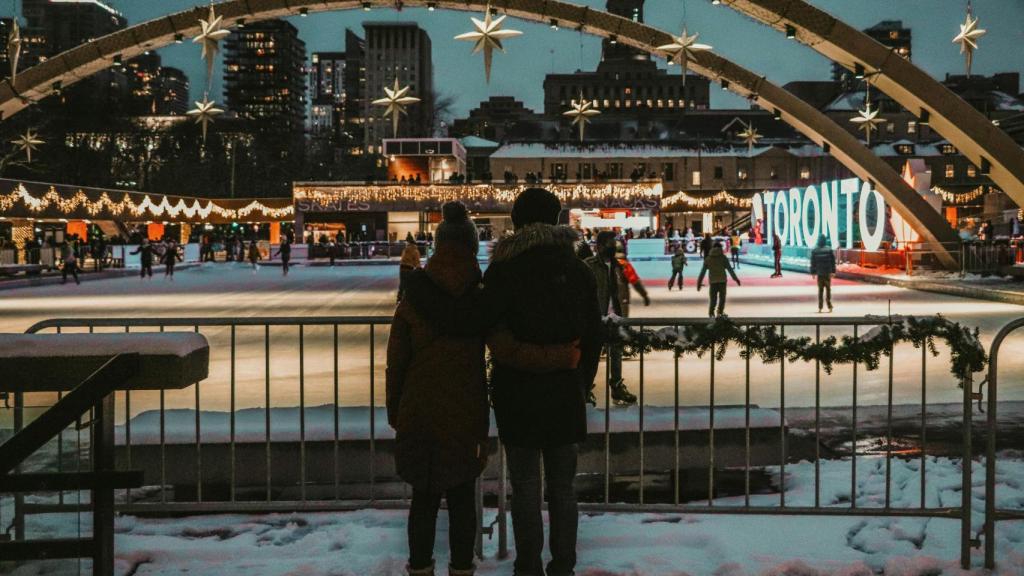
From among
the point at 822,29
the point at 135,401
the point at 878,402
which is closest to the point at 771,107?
the point at 822,29

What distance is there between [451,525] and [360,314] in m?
16.2

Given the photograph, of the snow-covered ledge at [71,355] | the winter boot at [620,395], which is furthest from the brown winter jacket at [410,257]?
the snow-covered ledge at [71,355]

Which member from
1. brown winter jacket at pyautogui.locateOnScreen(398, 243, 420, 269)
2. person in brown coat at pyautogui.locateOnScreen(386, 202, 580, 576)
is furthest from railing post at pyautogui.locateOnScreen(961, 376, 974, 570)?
brown winter jacket at pyautogui.locateOnScreen(398, 243, 420, 269)

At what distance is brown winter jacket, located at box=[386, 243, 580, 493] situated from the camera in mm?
4090

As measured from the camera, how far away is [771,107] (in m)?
31.8

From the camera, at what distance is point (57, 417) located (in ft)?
9.25

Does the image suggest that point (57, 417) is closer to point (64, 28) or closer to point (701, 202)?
point (701, 202)

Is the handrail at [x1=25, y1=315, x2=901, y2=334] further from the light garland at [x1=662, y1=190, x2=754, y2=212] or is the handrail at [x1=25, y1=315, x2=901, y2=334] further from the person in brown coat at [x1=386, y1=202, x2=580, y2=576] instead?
the light garland at [x1=662, y1=190, x2=754, y2=212]

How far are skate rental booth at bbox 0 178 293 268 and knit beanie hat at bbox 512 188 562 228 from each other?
38272 millimetres

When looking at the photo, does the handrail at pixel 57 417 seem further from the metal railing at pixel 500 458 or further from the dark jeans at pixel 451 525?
the metal railing at pixel 500 458

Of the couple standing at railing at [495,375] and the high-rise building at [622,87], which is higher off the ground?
the high-rise building at [622,87]

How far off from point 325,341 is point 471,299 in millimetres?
11618

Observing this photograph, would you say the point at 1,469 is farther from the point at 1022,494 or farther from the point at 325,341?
the point at 325,341

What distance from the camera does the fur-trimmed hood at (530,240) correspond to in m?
4.22
